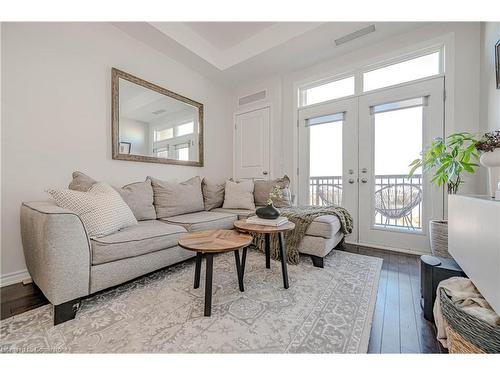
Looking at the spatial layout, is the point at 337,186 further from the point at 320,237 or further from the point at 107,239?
the point at 107,239

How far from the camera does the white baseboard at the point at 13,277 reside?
174 centimetres

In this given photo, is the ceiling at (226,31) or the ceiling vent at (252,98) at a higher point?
the ceiling at (226,31)

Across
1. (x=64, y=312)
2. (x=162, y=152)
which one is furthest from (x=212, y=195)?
(x=64, y=312)

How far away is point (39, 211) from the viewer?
50.0 inches

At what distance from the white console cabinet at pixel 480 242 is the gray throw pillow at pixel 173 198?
2.48m

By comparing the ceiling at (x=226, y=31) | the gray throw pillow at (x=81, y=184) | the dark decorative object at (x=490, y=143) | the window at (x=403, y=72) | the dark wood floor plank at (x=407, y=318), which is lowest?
the dark wood floor plank at (x=407, y=318)

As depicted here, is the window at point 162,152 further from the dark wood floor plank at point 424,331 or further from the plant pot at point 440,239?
the plant pot at point 440,239

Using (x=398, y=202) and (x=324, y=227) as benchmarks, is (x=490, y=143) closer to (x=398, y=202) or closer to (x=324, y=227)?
(x=324, y=227)

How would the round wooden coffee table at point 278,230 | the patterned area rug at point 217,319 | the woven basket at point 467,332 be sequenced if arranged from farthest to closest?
the round wooden coffee table at point 278,230, the patterned area rug at point 217,319, the woven basket at point 467,332

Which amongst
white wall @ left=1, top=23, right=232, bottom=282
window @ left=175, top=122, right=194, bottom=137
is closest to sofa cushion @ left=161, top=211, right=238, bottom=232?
white wall @ left=1, top=23, right=232, bottom=282

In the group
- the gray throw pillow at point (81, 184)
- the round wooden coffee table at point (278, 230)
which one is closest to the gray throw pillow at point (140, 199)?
the gray throw pillow at point (81, 184)

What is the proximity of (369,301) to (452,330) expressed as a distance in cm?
55

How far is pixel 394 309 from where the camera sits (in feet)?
4.56

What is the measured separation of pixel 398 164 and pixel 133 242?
9.83 feet
